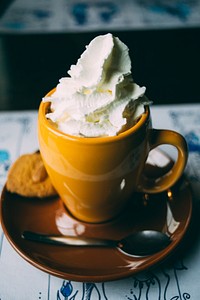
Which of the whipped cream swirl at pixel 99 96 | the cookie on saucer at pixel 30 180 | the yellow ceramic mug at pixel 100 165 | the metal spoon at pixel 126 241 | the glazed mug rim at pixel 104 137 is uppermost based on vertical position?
the whipped cream swirl at pixel 99 96

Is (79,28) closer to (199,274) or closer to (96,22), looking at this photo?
(96,22)

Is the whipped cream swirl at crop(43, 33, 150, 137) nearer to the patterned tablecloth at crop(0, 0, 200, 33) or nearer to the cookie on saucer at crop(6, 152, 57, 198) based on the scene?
the cookie on saucer at crop(6, 152, 57, 198)

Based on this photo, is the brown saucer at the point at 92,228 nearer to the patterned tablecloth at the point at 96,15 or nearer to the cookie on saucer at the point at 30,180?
the cookie on saucer at the point at 30,180

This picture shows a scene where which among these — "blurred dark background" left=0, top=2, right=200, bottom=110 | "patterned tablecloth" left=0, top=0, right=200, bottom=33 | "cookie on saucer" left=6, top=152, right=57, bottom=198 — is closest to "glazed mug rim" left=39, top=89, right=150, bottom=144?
"cookie on saucer" left=6, top=152, right=57, bottom=198

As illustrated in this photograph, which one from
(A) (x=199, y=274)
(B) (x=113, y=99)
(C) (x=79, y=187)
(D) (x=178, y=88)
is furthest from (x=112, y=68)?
(D) (x=178, y=88)

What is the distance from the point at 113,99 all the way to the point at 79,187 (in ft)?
0.51

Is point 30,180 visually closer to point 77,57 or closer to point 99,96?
point 99,96

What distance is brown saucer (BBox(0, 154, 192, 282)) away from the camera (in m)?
0.61

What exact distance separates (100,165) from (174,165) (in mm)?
180

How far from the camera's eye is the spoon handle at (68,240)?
65 centimetres

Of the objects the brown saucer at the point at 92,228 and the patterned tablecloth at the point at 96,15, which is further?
the patterned tablecloth at the point at 96,15

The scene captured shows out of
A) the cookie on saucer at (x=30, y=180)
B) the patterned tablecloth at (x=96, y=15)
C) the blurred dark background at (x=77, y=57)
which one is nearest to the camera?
the cookie on saucer at (x=30, y=180)

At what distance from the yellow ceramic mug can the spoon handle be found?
0.06 m

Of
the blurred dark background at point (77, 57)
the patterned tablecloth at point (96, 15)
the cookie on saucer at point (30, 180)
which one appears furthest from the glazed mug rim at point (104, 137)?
the patterned tablecloth at point (96, 15)
